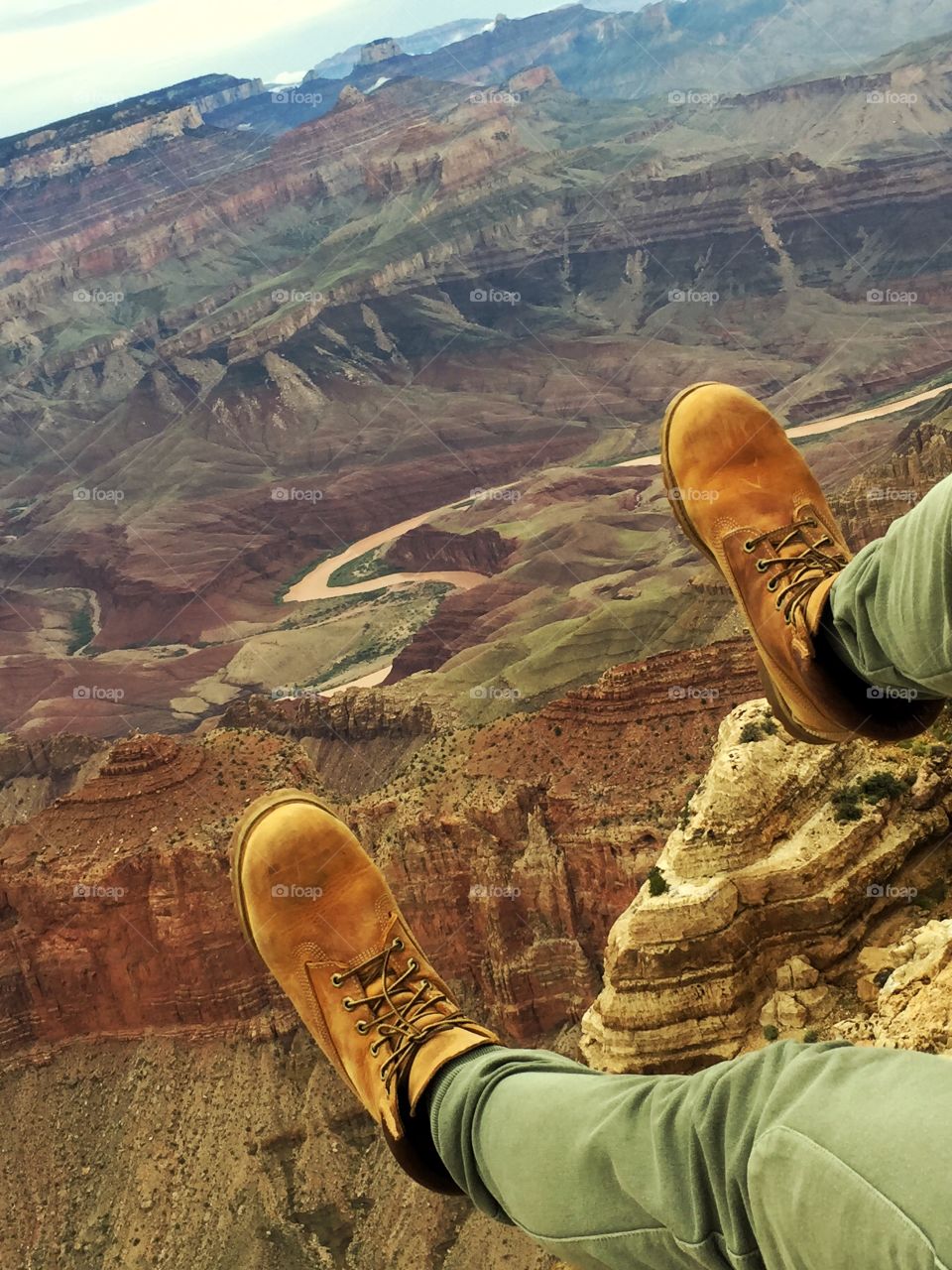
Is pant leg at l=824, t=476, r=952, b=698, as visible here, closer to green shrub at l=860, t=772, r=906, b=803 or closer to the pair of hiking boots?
the pair of hiking boots

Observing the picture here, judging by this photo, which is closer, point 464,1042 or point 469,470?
point 464,1042

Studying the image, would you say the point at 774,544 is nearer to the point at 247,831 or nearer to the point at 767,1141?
the point at 247,831

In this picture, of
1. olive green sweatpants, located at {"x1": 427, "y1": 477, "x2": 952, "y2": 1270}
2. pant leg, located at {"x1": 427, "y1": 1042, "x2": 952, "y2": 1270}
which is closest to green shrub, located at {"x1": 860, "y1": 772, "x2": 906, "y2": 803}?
olive green sweatpants, located at {"x1": 427, "y1": 477, "x2": 952, "y2": 1270}

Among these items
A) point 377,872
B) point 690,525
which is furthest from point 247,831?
point 690,525

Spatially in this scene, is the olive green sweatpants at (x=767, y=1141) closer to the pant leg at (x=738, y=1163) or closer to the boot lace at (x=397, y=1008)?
the pant leg at (x=738, y=1163)

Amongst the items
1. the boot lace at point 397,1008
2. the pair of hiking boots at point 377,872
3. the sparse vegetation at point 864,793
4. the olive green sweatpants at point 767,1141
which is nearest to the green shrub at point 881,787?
the sparse vegetation at point 864,793

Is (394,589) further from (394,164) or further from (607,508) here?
(394,164)

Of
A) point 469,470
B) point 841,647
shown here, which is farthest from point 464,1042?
point 469,470
